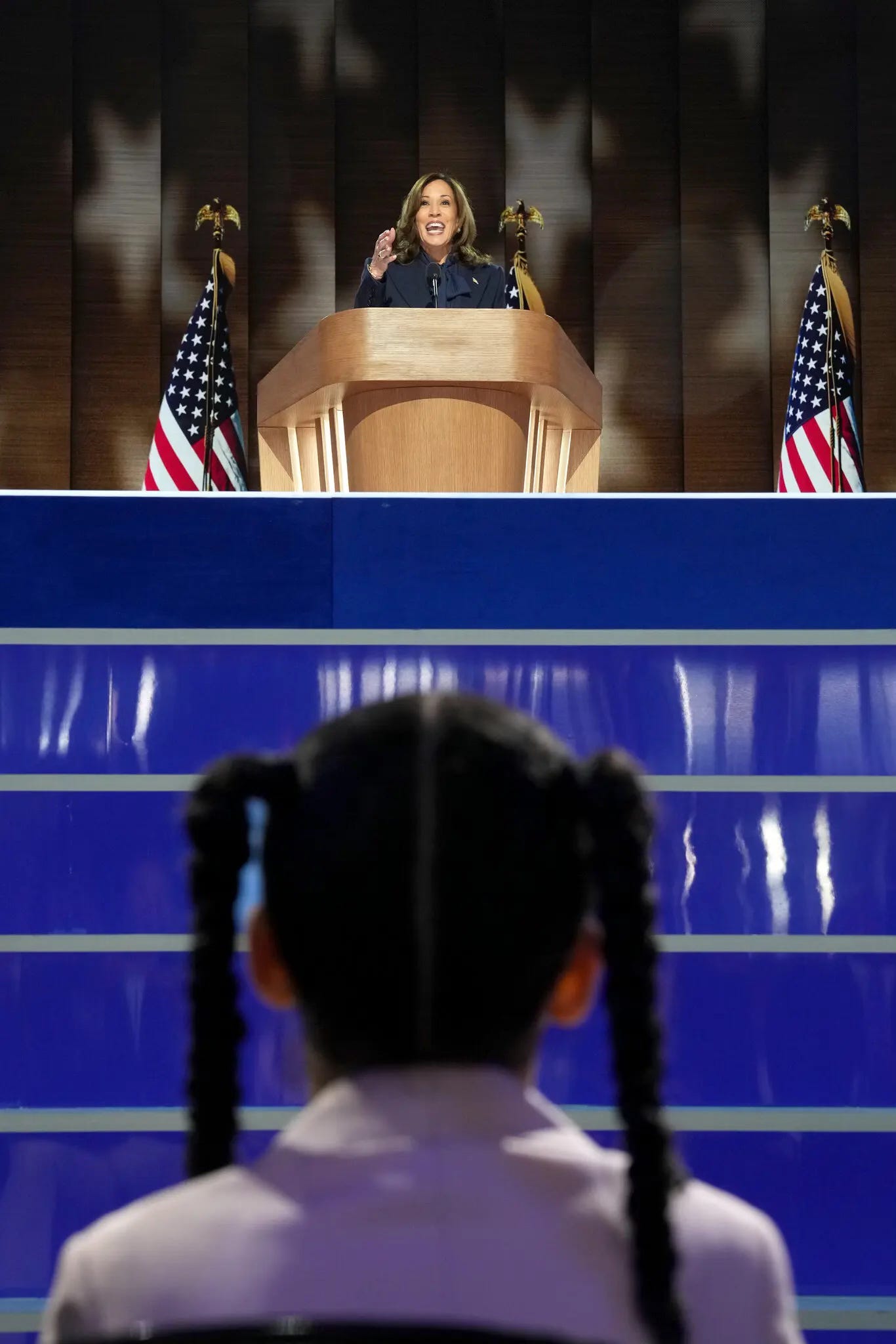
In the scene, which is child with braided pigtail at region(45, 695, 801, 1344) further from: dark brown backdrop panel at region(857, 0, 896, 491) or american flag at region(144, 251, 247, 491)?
dark brown backdrop panel at region(857, 0, 896, 491)

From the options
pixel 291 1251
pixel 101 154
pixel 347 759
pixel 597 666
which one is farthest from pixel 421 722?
pixel 101 154

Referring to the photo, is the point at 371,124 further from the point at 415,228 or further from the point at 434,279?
the point at 434,279

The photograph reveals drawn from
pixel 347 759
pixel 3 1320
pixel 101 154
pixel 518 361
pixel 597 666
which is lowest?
pixel 3 1320

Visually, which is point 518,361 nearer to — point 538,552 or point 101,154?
point 538,552

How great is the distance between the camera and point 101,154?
21.8 feet

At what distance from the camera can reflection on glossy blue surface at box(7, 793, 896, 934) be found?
88.3 inches

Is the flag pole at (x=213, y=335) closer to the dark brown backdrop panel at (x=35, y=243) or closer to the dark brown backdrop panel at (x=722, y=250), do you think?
the dark brown backdrop panel at (x=35, y=243)

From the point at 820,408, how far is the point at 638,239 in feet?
7.25

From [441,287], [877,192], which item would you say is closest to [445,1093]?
[441,287]

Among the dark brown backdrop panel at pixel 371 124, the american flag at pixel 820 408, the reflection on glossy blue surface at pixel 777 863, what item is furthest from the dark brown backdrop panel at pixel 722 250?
the reflection on glossy blue surface at pixel 777 863

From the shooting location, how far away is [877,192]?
656cm

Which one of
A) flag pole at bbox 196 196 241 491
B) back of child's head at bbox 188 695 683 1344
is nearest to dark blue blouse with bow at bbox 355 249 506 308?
flag pole at bbox 196 196 241 491

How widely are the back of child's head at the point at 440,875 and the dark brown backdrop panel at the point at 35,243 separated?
614cm

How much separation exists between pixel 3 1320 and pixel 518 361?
178 cm
